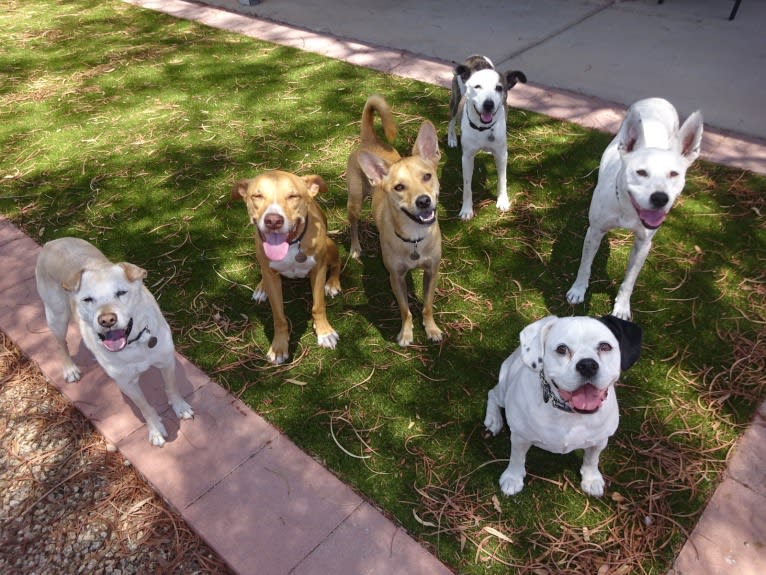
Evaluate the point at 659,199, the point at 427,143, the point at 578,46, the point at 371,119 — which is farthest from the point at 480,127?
the point at 578,46

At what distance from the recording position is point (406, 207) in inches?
140

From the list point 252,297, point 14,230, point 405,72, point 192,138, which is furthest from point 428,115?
point 14,230

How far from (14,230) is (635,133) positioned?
6.39 metres

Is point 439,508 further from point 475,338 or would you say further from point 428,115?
point 428,115

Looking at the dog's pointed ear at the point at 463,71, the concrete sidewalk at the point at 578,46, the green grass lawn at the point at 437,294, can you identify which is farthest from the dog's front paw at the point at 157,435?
the concrete sidewalk at the point at 578,46

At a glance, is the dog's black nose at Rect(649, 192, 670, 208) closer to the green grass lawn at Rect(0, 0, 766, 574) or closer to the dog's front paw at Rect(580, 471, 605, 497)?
the green grass lawn at Rect(0, 0, 766, 574)

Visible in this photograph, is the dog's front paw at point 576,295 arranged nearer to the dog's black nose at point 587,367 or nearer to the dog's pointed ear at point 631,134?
the dog's pointed ear at point 631,134

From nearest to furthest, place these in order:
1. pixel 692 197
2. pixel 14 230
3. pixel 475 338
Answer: pixel 475 338 < pixel 692 197 < pixel 14 230

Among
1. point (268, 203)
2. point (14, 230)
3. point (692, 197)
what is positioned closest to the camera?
point (268, 203)

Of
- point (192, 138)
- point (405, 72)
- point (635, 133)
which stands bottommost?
point (192, 138)

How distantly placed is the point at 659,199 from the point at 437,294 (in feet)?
6.63

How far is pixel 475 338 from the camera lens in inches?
170

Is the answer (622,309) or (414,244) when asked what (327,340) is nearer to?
(414,244)

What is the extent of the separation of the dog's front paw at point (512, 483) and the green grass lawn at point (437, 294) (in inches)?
2.0
